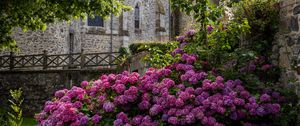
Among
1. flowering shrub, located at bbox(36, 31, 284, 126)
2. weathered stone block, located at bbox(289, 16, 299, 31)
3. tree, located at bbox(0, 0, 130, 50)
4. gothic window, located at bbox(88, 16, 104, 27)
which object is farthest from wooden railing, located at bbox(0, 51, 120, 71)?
weathered stone block, located at bbox(289, 16, 299, 31)

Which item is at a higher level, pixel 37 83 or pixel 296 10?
pixel 296 10

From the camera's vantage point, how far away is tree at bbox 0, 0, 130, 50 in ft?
39.5

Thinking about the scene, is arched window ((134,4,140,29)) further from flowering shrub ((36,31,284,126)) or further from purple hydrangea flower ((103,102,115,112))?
purple hydrangea flower ((103,102,115,112))

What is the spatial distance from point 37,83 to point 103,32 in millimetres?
8929

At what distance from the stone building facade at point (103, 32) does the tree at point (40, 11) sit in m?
9.13

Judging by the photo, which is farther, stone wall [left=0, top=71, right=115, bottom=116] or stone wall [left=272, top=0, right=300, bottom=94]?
stone wall [left=0, top=71, right=115, bottom=116]

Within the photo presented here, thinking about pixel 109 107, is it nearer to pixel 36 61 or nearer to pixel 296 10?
pixel 296 10

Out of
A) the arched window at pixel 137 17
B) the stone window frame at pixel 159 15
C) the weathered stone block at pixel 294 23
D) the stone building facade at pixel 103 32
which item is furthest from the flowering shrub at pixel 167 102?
the stone window frame at pixel 159 15

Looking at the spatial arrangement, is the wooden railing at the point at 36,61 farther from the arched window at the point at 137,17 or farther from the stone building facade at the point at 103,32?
the arched window at the point at 137,17

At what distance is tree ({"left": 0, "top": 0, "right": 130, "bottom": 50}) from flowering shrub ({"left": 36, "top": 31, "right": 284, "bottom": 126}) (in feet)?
16.5

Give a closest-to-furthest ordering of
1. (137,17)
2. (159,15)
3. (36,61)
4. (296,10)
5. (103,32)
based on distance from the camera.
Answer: (296,10) → (36,61) → (103,32) → (137,17) → (159,15)

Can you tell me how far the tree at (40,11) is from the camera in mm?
12055

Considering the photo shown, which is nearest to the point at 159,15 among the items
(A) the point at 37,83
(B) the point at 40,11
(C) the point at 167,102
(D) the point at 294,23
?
(A) the point at 37,83

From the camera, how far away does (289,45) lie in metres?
6.97
